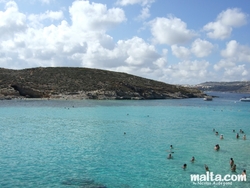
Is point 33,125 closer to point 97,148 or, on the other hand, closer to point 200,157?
point 97,148

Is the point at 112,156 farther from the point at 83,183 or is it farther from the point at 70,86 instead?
the point at 70,86

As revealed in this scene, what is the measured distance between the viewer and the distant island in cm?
9962

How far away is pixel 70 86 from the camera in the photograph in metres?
110

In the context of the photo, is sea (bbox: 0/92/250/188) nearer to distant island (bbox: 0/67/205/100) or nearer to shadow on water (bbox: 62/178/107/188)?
shadow on water (bbox: 62/178/107/188)

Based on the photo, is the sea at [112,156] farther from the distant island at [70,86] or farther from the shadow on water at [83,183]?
the distant island at [70,86]

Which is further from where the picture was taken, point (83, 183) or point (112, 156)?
point (112, 156)

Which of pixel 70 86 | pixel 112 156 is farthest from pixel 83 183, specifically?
pixel 70 86

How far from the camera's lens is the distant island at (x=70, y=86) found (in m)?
99.6

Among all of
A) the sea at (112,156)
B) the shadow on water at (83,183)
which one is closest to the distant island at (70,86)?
the sea at (112,156)

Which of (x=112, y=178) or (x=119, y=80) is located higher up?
(x=119, y=80)

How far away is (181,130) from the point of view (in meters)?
40.9

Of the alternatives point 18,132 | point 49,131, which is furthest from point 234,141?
point 18,132

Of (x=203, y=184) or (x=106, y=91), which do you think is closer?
(x=203, y=184)

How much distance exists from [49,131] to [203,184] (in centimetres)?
2506
